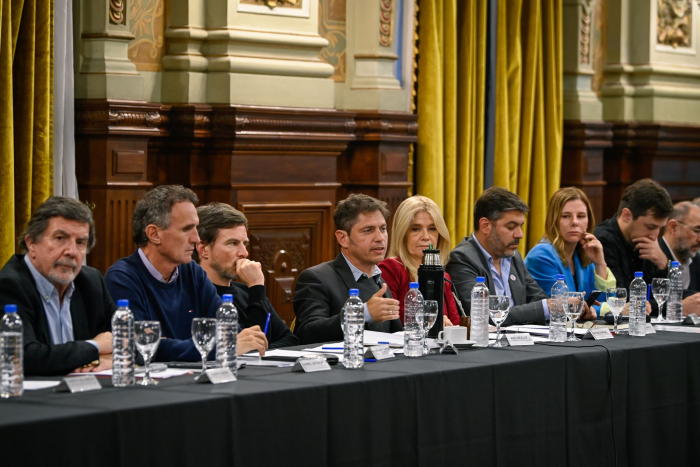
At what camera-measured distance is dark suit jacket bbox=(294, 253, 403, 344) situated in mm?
4316

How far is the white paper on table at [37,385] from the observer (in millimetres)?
2992

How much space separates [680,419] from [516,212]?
4.13 ft

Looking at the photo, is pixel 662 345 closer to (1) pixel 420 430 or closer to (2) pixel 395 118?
(1) pixel 420 430

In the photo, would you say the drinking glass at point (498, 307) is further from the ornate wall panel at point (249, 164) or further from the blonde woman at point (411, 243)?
the ornate wall panel at point (249, 164)

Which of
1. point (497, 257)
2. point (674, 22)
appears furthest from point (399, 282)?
point (674, 22)

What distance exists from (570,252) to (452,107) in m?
1.98

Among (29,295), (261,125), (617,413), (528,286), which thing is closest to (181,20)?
(261,125)

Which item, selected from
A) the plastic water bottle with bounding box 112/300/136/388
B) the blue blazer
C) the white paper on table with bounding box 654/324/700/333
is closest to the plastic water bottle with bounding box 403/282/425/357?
the plastic water bottle with bounding box 112/300/136/388

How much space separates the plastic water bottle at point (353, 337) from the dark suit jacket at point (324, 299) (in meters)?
0.70

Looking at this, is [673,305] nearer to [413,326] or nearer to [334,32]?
[413,326]

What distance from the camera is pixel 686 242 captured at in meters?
6.16

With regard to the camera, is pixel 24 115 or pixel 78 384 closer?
pixel 78 384

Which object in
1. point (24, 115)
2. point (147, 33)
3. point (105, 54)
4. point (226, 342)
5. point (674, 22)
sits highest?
point (674, 22)

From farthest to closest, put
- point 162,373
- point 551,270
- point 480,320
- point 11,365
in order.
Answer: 1. point 551,270
2. point 480,320
3. point 162,373
4. point 11,365
